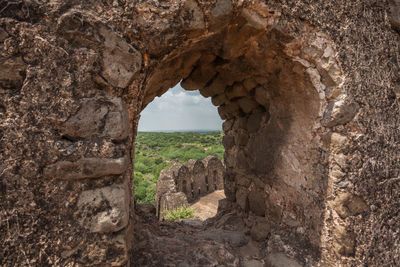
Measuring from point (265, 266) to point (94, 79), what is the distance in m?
1.74

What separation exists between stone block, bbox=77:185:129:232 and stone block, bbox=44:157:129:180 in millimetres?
78

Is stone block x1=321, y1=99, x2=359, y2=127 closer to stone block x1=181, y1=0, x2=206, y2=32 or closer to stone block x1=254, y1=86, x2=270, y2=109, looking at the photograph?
stone block x1=254, y1=86, x2=270, y2=109

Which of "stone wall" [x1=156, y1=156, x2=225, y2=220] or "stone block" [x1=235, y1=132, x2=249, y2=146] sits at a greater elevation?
"stone block" [x1=235, y1=132, x2=249, y2=146]

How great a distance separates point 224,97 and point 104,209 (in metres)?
1.83

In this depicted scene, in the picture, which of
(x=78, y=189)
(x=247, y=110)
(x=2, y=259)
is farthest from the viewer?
(x=247, y=110)

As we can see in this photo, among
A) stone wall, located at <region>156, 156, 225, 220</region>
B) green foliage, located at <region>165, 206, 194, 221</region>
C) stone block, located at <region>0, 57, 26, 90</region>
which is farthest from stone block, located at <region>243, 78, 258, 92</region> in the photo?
stone wall, located at <region>156, 156, 225, 220</region>

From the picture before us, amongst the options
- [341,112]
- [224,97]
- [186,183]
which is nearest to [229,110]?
[224,97]

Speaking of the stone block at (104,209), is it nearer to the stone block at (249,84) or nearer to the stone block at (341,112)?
the stone block at (341,112)

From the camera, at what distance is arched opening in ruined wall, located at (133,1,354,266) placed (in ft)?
4.85

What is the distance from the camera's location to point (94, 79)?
1062mm

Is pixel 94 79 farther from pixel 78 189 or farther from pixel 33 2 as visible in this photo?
pixel 78 189

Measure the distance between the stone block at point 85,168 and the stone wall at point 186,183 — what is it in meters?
5.24

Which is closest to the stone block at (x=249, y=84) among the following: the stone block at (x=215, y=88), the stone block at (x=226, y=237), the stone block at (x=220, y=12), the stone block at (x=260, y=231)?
the stone block at (x=215, y=88)


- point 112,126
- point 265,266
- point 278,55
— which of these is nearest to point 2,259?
point 112,126
